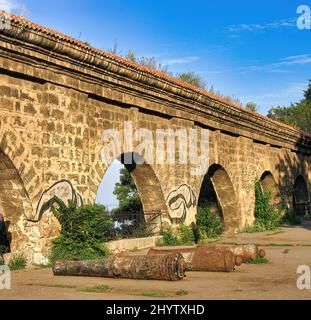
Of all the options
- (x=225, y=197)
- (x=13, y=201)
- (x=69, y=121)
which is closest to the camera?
(x=13, y=201)

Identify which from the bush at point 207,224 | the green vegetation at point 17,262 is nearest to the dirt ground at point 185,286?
the green vegetation at point 17,262

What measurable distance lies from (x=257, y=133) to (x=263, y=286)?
13438 mm

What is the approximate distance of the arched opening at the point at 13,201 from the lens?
8.92m

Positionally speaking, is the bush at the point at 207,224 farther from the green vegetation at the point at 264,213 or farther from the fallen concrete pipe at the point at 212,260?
the fallen concrete pipe at the point at 212,260

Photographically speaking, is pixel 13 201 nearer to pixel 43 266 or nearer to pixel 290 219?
pixel 43 266

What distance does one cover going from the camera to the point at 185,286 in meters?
6.52

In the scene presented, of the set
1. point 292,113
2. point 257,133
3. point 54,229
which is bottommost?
point 54,229

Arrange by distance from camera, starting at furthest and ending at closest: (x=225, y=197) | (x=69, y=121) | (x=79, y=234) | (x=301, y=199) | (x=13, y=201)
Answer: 1. (x=301, y=199)
2. (x=225, y=197)
3. (x=69, y=121)
4. (x=79, y=234)
5. (x=13, y=201)

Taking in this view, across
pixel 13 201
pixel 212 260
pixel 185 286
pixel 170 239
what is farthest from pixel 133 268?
pixel 170 239

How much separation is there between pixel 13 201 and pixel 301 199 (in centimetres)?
1934

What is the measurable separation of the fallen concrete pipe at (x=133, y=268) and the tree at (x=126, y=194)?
17677mm
